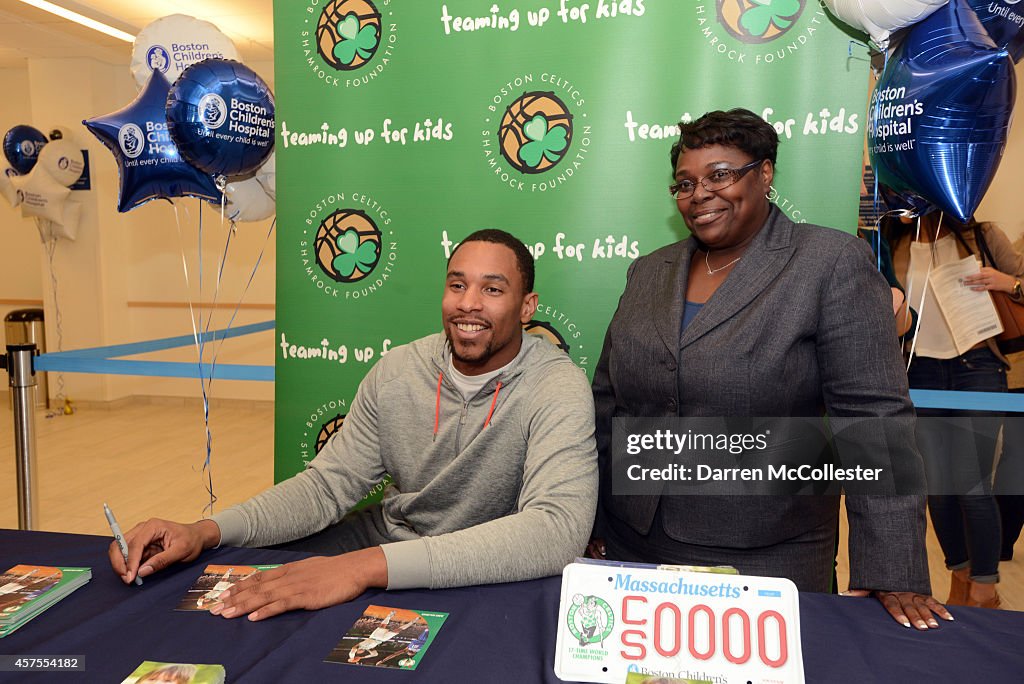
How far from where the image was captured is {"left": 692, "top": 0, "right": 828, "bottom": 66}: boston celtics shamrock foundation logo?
206 centimetres

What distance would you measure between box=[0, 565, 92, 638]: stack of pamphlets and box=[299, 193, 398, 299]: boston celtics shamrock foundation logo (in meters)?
1.43

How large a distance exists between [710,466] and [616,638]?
667mm

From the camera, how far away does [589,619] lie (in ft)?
3.29

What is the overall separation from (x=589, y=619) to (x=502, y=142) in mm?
1700

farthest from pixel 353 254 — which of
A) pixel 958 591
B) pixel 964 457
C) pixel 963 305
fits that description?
pixel 958 591

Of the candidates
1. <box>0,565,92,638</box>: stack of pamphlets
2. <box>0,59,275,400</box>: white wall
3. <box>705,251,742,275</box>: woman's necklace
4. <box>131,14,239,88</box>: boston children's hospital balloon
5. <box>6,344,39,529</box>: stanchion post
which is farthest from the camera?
<box>0,59,275,400</box>: white wall

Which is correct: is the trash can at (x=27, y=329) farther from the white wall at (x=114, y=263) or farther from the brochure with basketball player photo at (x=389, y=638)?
the brochure with basketball player photo at (x=389, y=638)

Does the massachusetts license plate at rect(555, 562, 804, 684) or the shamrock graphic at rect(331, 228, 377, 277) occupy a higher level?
the shamrock graphic at rect(331, 228, 377, 277)

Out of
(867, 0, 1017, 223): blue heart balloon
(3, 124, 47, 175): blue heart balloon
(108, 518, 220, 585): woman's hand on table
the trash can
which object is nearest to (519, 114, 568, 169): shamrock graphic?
(867, 0, 1017, 223): blue heart balloon

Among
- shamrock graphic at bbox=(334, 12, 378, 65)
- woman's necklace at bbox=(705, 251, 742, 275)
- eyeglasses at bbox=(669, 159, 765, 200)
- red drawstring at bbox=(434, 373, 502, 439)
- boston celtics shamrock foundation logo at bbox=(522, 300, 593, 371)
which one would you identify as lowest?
red drawstring at bbox=(434, 373, 502, 439)

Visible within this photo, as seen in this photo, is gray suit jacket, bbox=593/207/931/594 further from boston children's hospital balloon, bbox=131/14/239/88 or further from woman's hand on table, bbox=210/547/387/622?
boston children's hospital balloon, bbox=131/14/239/88

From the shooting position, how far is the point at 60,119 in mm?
6113

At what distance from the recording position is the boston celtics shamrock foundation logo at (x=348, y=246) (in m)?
2.49

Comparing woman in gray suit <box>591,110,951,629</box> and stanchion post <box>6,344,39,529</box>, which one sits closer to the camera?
woman in gray suit <box>591,110,951,629</box>
